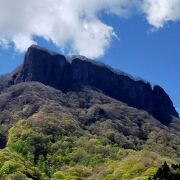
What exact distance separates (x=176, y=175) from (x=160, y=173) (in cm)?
1048

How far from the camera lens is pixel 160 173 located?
146m

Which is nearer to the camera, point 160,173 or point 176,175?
point 176,175

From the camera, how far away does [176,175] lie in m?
136
